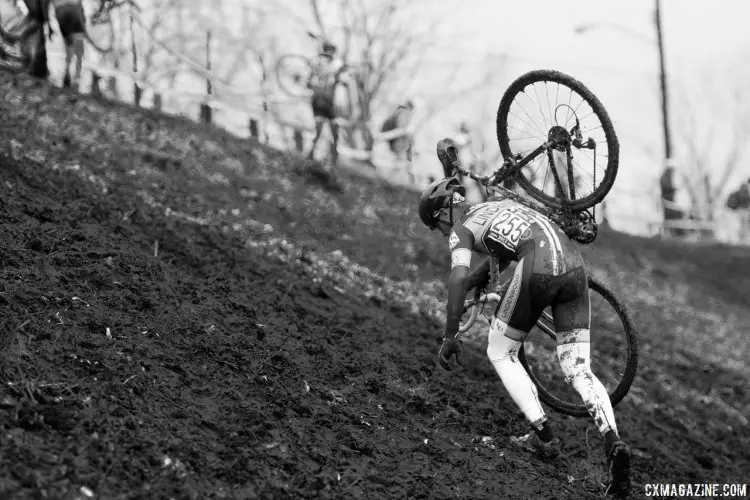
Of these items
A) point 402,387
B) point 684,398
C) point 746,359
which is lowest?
point 746,359

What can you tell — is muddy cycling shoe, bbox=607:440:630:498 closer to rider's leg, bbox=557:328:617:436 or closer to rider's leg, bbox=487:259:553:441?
rider's leg, bbox=557:328:617:436

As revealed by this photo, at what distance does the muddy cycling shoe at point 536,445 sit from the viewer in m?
6.05

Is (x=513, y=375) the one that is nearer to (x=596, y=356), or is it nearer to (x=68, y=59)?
(x=596, y=356)

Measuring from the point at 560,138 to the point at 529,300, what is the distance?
4.18 feet

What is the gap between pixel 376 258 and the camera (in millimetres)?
11008

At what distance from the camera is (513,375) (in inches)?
234

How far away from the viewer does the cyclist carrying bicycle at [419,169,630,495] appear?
18.7 ft

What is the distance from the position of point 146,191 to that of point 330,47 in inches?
243

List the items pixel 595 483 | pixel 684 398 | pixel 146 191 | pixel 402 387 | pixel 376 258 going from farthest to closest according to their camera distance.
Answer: pixel 376 258 → pixel 684 398 → pixel 146 191 → pixel 402 387 → pixel 595 483

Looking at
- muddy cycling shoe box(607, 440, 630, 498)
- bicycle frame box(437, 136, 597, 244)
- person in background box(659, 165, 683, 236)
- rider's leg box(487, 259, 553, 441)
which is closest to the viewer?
muddy cycling shoe box(607, 440, 630, 498)

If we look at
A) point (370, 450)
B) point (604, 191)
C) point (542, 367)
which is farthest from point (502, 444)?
point (542, 367)

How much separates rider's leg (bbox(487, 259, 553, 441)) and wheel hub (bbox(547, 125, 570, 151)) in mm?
963

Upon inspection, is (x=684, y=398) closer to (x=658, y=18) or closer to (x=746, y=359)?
(x=746, y=359)

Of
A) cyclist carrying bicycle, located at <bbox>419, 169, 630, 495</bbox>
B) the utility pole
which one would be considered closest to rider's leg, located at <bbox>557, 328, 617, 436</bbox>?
cyclist carrying bicycle, located at <bbox>419, 169, 630, 495</bbox>
